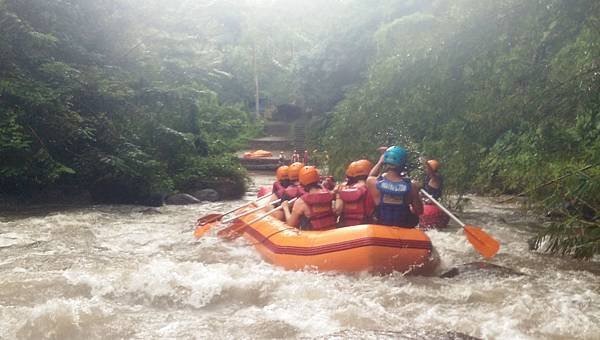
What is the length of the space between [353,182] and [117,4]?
380 inches

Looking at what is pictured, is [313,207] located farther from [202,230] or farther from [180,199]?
[180,199]

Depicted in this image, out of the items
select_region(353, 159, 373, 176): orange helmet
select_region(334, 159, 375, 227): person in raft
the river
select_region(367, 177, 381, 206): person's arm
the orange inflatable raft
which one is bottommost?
the river

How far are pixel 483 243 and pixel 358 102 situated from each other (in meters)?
6.37

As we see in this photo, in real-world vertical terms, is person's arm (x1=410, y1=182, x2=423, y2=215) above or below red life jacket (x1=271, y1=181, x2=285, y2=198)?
above

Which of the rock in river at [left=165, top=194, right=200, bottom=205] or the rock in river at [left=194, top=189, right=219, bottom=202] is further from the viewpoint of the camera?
the rock in river at [left=194, top=189, right=219, bottom=202]

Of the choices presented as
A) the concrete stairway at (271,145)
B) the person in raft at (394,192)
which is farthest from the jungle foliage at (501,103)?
the concrete stairway at (271,145)

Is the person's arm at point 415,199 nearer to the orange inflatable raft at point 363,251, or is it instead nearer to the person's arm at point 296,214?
the orange inflatable raft at point 363,251

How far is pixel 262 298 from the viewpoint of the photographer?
547cm

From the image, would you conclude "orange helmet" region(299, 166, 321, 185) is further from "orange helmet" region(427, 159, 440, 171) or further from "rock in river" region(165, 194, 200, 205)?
"rock in river" region(165, 194, 200, 205)

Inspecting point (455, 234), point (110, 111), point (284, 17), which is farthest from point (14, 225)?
point (284, 17)

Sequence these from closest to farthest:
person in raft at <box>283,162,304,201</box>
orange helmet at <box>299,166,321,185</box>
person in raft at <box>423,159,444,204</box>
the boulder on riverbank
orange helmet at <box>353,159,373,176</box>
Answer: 1. orange helmet at <box>299,166,321,185</box>
2. orange helmet at <box>353,159,373,176</box>
3. person in raft at <box>283,162,304,201</box>
4. person in raft at <box>423,159,444,204</box>
5. the boulder on riverbank

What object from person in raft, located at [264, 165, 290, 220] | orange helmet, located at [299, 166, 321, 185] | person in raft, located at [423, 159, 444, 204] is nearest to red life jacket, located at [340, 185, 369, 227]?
orange helmet, located at [299, 166, 321, 185]

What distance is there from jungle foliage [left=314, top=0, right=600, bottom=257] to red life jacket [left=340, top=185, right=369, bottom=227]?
1879mm

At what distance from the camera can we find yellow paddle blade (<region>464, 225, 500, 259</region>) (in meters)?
6.55
